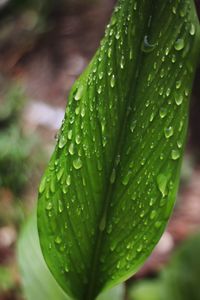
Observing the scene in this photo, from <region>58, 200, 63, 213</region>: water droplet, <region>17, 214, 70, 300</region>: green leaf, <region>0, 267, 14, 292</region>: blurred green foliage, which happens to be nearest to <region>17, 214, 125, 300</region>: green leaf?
<region>17, 214, 70, 300</region>: green leaf

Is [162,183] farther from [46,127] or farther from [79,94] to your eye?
[46,127]

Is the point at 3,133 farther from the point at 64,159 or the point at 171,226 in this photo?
the point at 64,159

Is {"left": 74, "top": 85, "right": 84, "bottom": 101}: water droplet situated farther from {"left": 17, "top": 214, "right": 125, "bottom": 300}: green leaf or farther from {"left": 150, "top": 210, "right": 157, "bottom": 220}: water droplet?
{"left": 17, "top": 214, "right": 125, "bottom": 300}: green leaf

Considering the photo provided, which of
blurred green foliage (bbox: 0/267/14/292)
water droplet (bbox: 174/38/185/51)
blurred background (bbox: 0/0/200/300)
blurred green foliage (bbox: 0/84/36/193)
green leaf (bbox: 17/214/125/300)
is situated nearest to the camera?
water droplet (bbox: 174/38/185/51)

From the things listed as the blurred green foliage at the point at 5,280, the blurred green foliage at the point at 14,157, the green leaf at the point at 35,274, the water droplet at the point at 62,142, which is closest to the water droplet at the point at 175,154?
the water droplet at the point at 62,142

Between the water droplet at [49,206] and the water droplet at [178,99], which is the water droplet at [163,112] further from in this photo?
the water droplet at [49,206]

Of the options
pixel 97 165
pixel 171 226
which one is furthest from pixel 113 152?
pixel 171 226
